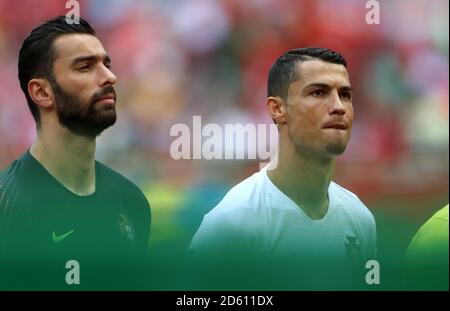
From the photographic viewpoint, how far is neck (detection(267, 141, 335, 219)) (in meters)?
3.71

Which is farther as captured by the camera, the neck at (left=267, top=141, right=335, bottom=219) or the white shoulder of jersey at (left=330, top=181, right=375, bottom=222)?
the white shoulder of jersey at (left=330, top=181, right=375, bottom=222)

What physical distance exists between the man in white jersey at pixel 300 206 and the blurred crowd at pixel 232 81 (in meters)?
0.11

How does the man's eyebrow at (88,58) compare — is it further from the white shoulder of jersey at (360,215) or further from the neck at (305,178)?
the white shoulder of jersey at (360,215)

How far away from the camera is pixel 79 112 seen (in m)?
3.63

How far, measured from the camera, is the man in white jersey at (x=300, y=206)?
367 centimetres

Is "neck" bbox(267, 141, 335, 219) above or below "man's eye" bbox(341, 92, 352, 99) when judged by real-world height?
below

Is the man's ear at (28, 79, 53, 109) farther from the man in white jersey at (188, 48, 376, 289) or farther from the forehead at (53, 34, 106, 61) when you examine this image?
the man in white jersey at (188, 48, 376, 289)

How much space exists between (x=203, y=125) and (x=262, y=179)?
461 millimetres

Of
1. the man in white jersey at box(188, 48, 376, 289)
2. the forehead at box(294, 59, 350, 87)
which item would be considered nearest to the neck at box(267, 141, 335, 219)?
the man in white jersey at box(188, 48, 376, 289)

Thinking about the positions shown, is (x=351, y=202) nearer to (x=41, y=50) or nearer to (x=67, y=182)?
(x=67, y=182)

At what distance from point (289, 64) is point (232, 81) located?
358mm

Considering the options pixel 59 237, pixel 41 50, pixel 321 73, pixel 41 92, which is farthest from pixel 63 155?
pixel 321 73

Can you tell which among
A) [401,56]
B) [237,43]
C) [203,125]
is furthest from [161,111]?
[401,56]
